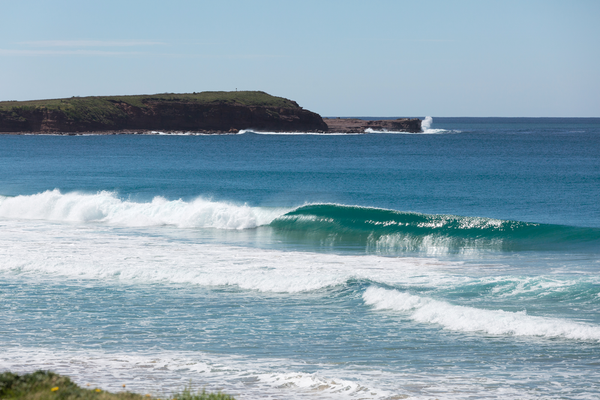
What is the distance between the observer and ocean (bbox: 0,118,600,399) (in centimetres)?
842

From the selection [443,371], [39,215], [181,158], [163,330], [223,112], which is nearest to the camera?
[443,371]

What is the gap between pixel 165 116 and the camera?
14925 centimetres

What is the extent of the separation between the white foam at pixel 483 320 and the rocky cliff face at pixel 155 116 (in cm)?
13777

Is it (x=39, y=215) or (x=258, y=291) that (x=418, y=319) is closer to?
(x=258, y=291)

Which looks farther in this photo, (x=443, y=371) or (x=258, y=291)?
(x=258, y=291)

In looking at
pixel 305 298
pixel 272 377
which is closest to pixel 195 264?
pixel 305 298

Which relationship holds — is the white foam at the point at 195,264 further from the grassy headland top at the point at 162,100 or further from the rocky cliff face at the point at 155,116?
the grassy headland top at the point at 162,100

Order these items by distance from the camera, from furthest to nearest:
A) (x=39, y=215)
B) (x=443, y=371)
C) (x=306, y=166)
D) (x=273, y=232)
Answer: (x=306, y=166) < (x=39, y=215) < (x=273, y=232) < (x=443, y=371)

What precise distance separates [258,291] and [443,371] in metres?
6.20

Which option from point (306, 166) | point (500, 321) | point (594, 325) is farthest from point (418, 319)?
point (306, 166)

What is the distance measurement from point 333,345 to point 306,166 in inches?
2147

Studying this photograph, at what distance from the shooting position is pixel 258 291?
13969mm

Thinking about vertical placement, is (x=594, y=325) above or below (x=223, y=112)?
below

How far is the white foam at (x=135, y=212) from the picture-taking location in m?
26.4
